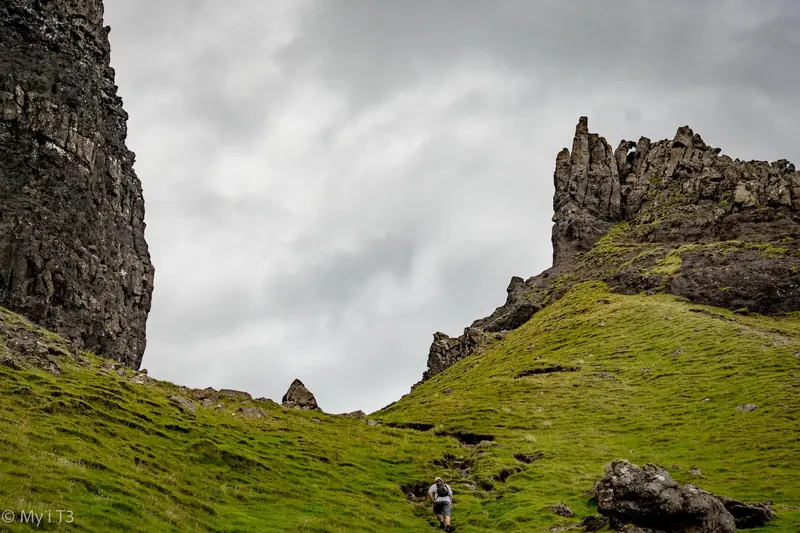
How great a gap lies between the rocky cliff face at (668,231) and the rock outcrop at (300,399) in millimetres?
60648

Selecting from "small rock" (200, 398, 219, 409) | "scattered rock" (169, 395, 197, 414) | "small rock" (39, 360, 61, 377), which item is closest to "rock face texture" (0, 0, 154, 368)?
"small rock" (200, 398, 219, 409)

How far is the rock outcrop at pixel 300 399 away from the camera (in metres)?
82.3

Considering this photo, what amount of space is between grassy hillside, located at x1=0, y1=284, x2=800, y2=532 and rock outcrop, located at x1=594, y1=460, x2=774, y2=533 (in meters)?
2.22

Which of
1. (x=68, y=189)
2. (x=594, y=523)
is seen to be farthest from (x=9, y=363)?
(x=68, y=189)

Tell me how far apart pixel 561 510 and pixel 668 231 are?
414 feet

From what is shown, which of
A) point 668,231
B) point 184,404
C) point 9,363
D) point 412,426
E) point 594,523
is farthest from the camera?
point 668,231

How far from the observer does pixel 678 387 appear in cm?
7294

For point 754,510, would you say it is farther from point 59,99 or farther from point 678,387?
point 59,99

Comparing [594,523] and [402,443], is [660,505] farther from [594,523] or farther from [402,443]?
[402,443]

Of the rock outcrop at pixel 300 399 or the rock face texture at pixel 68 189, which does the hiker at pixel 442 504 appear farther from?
the rock face texture at pixel 68 189

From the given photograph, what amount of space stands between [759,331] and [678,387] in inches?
948

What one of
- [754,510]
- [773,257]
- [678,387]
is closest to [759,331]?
[678,387]

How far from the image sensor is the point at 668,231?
151250 mm

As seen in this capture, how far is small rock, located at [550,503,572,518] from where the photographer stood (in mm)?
38031
